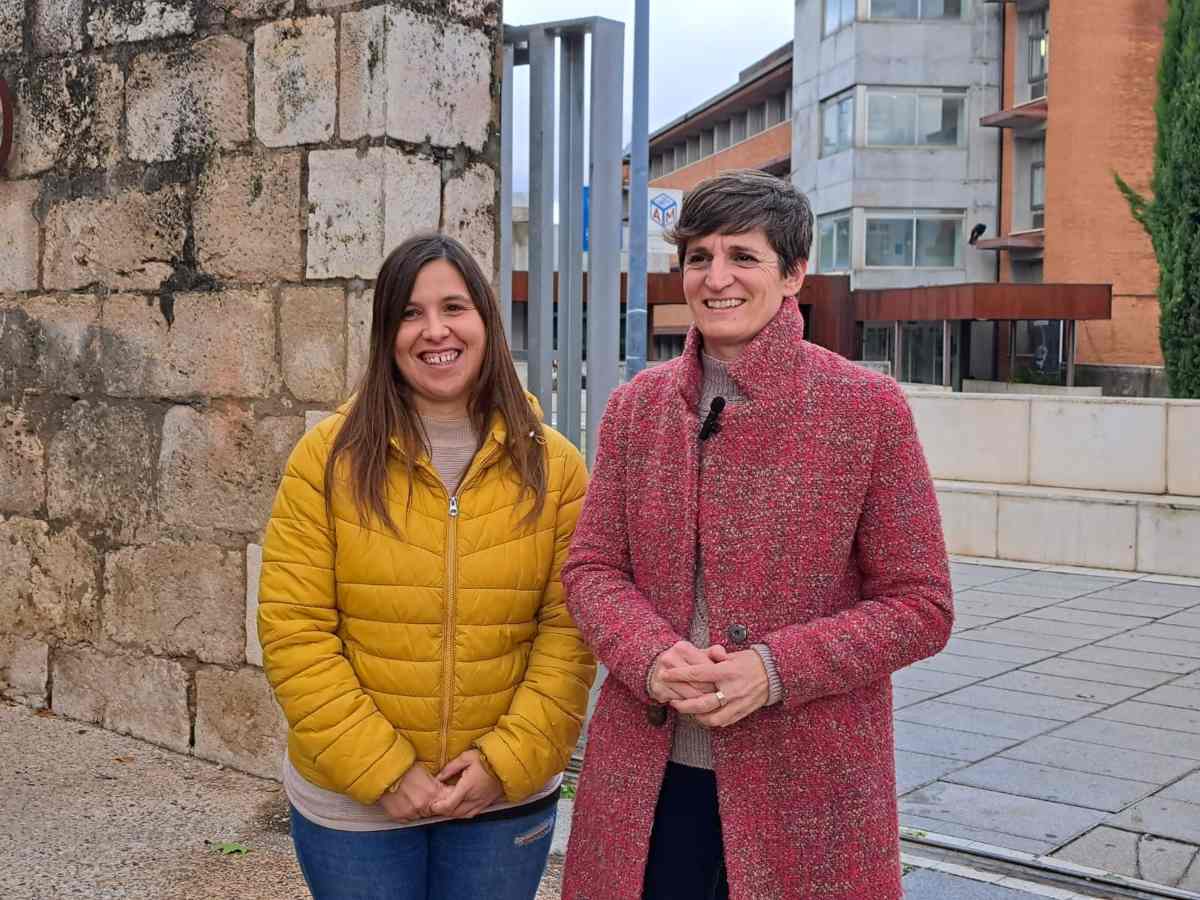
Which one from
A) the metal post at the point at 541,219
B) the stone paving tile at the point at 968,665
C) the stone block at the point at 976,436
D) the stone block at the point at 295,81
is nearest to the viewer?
the stone block at the point at 295,81

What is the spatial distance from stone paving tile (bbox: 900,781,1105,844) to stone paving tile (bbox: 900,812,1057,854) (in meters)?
0.03

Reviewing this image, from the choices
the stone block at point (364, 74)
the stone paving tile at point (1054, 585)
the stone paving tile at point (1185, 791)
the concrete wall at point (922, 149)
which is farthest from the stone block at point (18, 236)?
the concrete wall at point (922, 149)

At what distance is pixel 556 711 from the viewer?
2.69 meters

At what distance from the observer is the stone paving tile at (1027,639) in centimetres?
844

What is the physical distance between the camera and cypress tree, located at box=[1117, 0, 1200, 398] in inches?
869

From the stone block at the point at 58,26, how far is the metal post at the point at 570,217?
6.21 feet

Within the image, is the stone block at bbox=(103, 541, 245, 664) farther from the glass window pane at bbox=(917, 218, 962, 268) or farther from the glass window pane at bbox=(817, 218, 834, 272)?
the glass window pane at bbox=(817, 218, 834, 272)

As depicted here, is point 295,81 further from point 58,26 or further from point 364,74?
point 58,26

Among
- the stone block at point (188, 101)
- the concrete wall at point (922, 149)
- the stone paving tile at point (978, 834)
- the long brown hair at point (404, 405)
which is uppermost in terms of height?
the concrete wall at point (922, 149)

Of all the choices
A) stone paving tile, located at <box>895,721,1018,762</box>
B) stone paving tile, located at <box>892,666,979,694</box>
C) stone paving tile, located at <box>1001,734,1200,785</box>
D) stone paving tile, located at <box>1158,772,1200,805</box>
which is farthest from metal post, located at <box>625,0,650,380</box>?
stone paving tile, located at <box>1158,772,1200,805</box>

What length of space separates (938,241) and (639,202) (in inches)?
929

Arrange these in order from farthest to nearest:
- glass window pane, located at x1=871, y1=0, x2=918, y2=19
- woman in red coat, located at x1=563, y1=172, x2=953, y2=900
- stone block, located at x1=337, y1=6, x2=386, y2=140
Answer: glass window pane, located at x1=871, y1=0, x2=918, y2=19 < stone block, located at x1=337, y1=6, x2=386, y2=140 < woman in red coat, located at x1=563, y1=172, x2=953, y2=900

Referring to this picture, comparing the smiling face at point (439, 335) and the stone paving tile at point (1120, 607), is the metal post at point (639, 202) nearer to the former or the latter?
the stone paving tile at point (1120, 607)

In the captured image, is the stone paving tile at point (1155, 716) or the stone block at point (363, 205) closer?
the stone block at point (363, 205)
